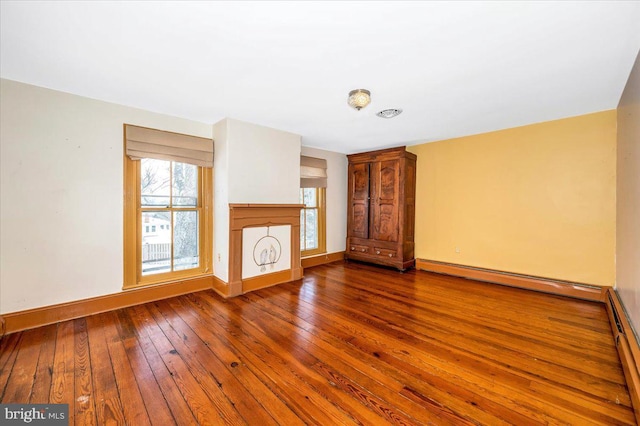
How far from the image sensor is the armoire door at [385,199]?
4484 mm

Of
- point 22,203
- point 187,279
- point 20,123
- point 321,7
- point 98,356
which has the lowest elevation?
point 98,356

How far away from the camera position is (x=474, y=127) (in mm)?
3605

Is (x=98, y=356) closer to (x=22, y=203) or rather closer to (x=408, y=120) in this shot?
(x=22, y=203)

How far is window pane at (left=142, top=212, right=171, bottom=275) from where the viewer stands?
3.03 metres

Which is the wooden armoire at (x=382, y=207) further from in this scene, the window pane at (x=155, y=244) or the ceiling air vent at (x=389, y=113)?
the window pane at (x=155, y=244)

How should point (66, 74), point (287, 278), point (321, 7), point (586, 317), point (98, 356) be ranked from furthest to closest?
point (287, 278) → point (586, 317) → point (66, 74) → point (98, 356) → point (321, 7)

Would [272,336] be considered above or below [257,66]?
below

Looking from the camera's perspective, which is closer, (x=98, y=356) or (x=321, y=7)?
(x=321, y=7)

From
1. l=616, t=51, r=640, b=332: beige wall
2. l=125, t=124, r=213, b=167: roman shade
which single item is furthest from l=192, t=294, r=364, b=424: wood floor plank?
l=616, t=51, r=640, b=332: beige wall

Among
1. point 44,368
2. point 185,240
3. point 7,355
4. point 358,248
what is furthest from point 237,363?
point 358,248

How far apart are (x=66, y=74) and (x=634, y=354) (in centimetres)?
470

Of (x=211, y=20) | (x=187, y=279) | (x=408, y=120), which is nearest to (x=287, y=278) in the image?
(x=187, y=279)

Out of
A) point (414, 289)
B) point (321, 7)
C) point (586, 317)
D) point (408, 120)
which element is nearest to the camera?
point (321, 7)

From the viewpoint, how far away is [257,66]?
2006 millimetres
